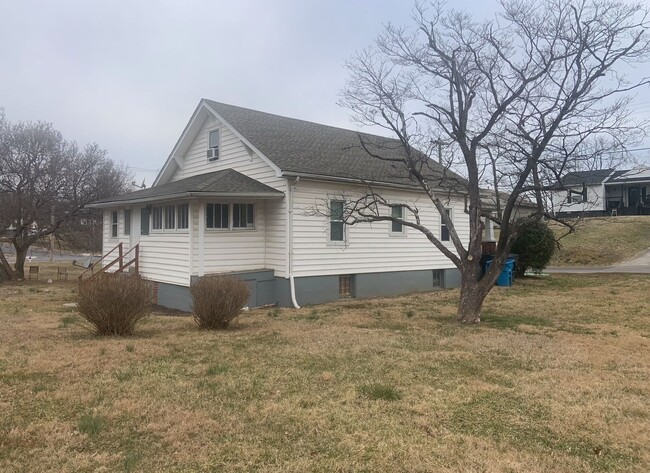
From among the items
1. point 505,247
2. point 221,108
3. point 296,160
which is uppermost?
point 221,108

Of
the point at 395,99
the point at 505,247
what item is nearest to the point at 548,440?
the point at 505,247

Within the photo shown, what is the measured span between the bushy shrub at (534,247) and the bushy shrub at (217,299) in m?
14.2

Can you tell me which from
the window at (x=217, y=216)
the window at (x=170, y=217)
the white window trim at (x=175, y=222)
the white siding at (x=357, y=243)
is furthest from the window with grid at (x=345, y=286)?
the window at (x=170, y=217)

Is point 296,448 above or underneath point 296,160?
underneath

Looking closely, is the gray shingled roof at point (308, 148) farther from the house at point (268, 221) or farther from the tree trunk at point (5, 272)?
the tree trunk at point (5, 272)

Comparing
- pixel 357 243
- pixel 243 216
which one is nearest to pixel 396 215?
pixel 357 243

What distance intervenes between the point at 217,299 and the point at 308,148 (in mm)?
7797

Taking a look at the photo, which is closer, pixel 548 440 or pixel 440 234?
pixel 548 440

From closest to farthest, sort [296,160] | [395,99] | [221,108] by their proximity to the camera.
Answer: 1. [395,99]
2. [296,160]
3. [221,108]

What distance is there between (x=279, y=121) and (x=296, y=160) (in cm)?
418

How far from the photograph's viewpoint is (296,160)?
14266mm

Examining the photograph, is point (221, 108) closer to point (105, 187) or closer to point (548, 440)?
point (105, 187)

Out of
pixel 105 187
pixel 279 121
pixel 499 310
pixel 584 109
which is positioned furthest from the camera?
pixel 105 187

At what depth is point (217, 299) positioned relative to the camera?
31.0 ft
